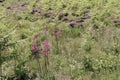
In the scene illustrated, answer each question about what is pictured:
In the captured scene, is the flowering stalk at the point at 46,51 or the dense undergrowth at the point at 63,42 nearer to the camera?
the dense undergrowth at the point at 63,42

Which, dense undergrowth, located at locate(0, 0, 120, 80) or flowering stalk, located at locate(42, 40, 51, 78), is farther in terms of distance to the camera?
flowering stalk, located at locate(42, 40, 51, 78)

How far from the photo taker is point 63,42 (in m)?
10.1

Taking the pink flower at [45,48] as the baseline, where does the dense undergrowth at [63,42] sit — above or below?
below

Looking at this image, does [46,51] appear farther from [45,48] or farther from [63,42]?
[63,42]

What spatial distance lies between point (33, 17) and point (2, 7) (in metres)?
2.79

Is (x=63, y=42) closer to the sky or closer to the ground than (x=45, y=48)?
closer to the ground

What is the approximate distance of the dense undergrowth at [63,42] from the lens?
8016 mm

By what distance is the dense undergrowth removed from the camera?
8.02 m

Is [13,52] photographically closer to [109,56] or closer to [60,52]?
[60,52]

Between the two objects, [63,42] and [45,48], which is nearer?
[45,48]

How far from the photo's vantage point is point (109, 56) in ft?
27.6

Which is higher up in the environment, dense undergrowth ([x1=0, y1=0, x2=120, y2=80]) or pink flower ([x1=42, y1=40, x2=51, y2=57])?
pink flower ([x1=42, y1=40, x2=51, y2=57])

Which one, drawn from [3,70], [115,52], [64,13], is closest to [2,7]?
[64,13]

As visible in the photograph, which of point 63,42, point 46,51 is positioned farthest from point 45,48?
point 63,42
